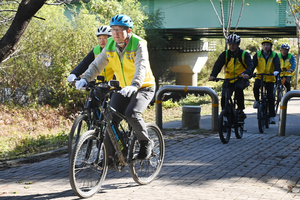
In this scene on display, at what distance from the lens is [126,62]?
4340 millimetres

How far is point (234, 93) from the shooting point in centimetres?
779

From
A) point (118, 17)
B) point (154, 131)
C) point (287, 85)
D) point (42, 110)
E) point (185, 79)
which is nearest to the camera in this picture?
point (118, 17)

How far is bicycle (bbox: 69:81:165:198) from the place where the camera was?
3.84 meters

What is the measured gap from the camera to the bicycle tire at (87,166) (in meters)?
3.74

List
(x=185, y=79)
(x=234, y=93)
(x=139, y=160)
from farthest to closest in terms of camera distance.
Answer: (x=185, y=79)
(x=234, y=93)
(x=139, y=160)

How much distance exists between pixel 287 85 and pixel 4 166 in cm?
1076

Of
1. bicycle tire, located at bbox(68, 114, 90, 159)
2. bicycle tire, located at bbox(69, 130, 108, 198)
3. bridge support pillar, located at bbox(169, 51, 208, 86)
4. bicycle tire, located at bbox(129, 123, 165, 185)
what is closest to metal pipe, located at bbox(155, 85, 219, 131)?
bicycle tire, located at bbox(129, 123, 165, 185)

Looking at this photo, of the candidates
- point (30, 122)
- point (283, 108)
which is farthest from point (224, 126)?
point (30, 122)

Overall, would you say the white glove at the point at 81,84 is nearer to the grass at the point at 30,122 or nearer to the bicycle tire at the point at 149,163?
the bicycle tire at the point at 149,163

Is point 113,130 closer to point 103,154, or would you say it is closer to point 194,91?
point 103,154

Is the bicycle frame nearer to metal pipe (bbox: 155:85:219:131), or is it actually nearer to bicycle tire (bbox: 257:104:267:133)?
metal pipe (bbox: 155:85:219:131)

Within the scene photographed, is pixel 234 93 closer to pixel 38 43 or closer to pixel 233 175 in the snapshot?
pixel 233 175

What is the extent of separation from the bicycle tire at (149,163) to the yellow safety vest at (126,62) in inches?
22.2

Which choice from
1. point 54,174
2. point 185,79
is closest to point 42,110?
point 54,174
